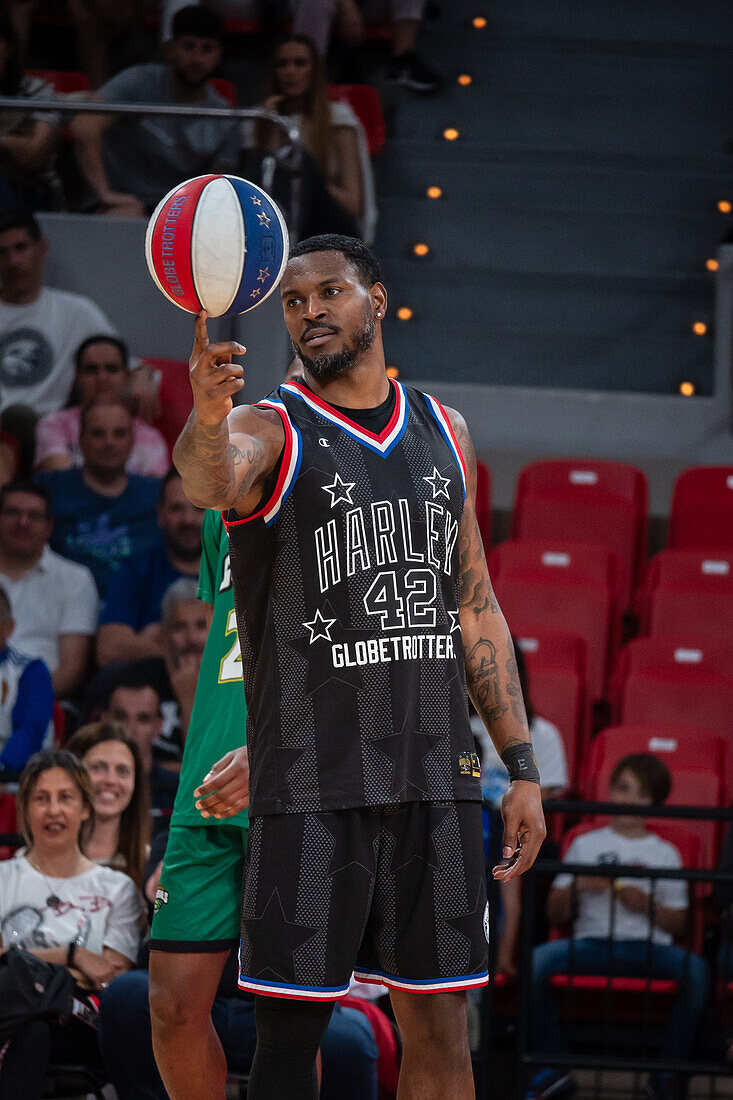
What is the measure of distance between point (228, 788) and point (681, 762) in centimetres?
A: 337

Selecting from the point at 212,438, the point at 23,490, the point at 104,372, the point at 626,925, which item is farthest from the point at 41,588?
the point at 212,438

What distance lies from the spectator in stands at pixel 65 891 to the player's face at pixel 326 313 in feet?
6.94

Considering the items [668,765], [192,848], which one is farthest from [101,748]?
[668,765]

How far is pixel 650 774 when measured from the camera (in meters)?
5.45

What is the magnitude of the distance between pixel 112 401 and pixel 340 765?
4.37 metres

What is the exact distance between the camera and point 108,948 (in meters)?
4.42

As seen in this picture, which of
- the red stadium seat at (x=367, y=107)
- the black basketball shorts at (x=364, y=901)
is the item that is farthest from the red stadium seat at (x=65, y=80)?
the black basketball shorts at (x=364, y=901)

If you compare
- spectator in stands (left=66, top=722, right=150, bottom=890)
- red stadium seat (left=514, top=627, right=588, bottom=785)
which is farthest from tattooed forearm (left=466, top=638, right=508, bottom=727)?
red stadium seat (left=514, top=627, right=588, bottom=785)

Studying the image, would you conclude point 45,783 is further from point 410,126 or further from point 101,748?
point 410,126

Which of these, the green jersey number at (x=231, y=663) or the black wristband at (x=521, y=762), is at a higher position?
the green jersey number at (x=231, y=663)

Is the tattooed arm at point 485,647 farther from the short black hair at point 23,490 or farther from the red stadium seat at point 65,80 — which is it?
the red stadium seat at point 65,80

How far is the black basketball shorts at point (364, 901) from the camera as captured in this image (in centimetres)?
269

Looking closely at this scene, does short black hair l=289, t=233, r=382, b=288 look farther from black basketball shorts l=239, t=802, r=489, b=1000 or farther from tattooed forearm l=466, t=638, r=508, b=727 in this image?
black basketball shorts l=239, t=802, r=489, b=1000

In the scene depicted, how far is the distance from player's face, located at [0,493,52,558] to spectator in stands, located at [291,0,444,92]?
161 inches
